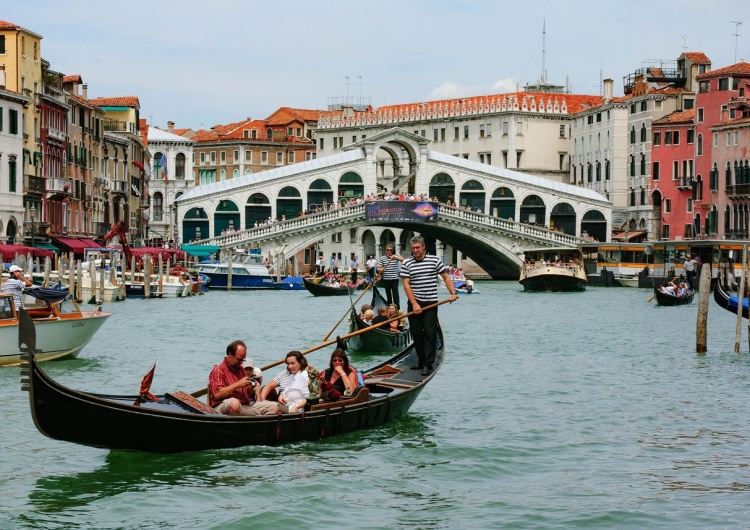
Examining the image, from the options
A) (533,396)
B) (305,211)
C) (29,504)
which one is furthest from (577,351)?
(305,211)

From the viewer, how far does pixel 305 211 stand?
51.9 m

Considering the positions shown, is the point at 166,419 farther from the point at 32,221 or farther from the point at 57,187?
the point at 57,187

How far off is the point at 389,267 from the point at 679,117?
1282 inches

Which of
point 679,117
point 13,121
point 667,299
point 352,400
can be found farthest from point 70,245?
point 352,400

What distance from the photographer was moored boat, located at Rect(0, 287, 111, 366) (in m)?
15.7

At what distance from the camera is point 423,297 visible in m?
12.6

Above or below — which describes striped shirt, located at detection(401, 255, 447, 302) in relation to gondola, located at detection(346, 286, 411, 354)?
above

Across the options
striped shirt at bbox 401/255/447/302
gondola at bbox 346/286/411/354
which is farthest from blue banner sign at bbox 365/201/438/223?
striped shirt at bbox 401/255/447/302

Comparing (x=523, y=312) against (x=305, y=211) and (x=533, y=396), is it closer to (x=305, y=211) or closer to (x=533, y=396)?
(x=533, y=396)

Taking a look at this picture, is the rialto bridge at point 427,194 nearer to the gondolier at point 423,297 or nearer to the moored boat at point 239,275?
the moored boat at point 239,275

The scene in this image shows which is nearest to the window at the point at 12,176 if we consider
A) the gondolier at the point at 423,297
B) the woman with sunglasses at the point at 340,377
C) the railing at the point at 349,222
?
the railing at the point at 349,222

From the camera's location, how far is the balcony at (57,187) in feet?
127

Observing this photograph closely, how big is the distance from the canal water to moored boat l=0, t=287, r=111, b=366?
234 millimetres

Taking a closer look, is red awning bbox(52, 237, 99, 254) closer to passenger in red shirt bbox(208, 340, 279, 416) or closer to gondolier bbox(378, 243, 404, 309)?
gondolier bbox(378, 243, 404, 309)
